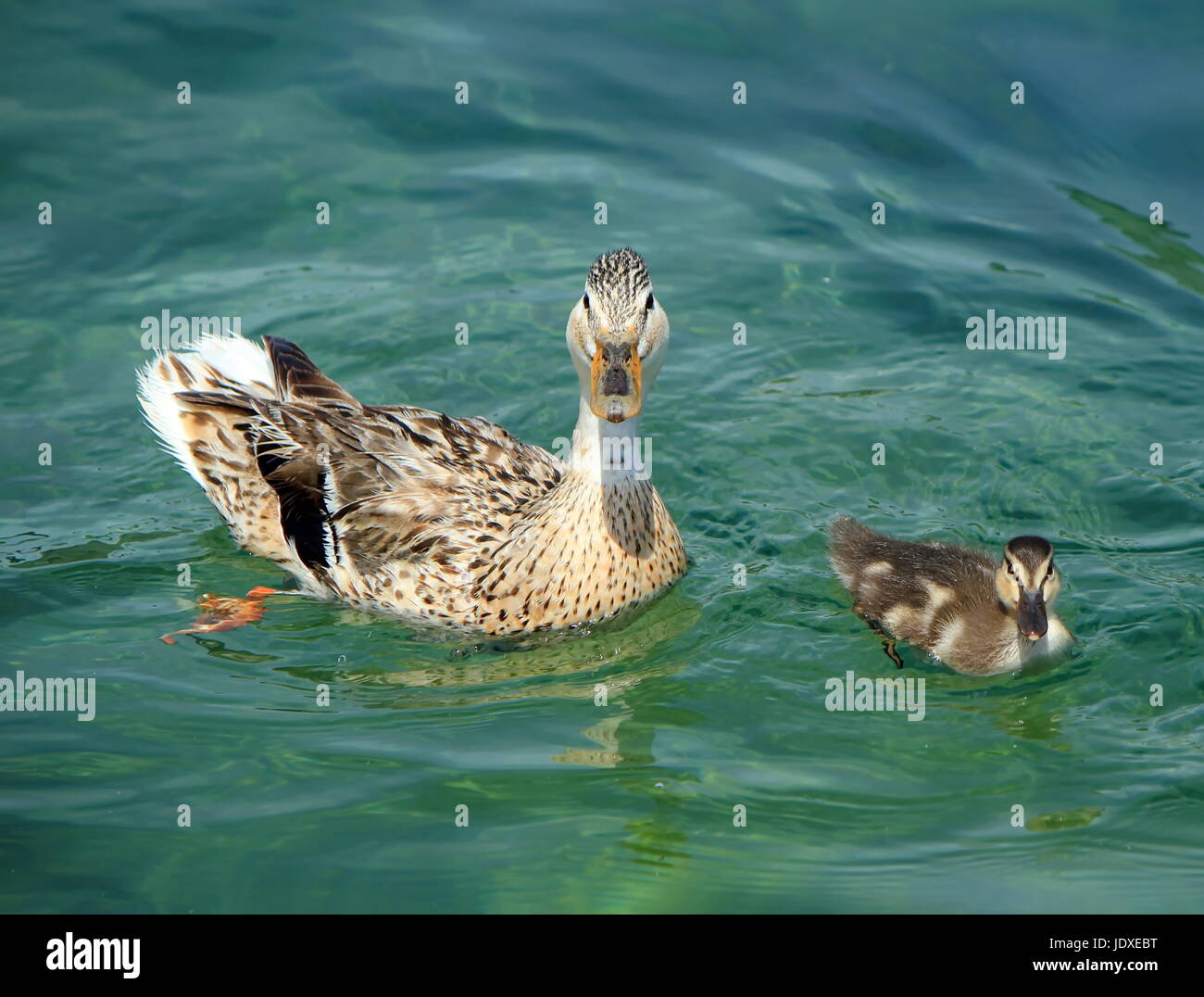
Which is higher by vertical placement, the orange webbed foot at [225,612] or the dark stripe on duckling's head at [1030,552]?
the dark stripe on duckling's head at [1030,552]

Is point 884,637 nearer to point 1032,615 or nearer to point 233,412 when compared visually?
point 1032,615

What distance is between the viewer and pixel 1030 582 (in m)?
6.32

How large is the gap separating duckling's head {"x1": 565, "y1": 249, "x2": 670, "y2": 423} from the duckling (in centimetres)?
168

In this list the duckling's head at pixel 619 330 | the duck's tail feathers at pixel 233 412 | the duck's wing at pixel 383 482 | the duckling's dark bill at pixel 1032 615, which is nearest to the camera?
the duckling's head at pixel 619 330

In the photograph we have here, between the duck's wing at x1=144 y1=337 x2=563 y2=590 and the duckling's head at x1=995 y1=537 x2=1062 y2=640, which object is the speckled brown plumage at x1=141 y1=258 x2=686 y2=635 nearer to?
the duck's wing at x1=144 y1=337 x2=563 y2=590

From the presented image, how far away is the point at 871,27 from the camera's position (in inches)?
502

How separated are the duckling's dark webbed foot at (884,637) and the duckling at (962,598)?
10mm

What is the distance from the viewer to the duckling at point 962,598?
6.38 m

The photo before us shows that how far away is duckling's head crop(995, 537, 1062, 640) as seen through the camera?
6250 mm

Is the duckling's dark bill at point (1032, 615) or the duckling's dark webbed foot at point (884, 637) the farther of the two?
the duckling's dark webbed foot at point (884, 637)

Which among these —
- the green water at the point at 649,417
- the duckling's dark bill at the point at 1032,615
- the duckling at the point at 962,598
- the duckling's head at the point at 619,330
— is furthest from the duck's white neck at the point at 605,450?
the duckling's dark bill at the point at 1032,615

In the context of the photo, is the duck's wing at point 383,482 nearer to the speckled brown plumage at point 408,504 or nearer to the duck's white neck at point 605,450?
the speckled brown plumage at point 408,504

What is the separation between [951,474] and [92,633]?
15.5ft

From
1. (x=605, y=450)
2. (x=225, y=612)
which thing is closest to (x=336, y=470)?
(x=225, y=612)
